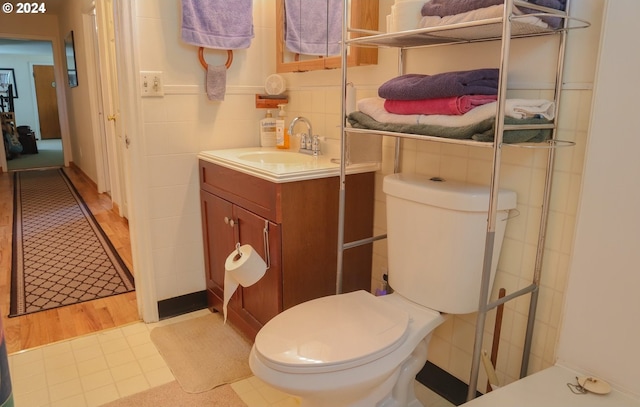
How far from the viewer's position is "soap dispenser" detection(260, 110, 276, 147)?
242 cm

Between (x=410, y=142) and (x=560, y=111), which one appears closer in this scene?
(x=560, y=111)

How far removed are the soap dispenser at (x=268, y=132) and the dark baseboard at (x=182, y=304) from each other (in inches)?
33.8

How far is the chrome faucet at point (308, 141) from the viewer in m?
2.15

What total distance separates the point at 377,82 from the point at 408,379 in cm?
110

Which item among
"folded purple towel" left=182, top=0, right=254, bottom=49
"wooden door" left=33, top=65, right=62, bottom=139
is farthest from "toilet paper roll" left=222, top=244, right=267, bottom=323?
"wooden door" left=33, top=65, right=62, bottom=139

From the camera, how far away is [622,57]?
110cm

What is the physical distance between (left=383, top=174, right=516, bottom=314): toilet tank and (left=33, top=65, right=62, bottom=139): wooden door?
410 inches

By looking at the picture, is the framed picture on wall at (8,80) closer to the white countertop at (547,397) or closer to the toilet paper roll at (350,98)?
the toilet paper roll at (350,98)

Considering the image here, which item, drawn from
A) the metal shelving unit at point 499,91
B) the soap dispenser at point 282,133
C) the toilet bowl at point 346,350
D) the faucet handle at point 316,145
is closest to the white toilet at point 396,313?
the toilet bowl at point 346,350

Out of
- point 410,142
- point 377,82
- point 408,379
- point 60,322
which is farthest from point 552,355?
point 60,322

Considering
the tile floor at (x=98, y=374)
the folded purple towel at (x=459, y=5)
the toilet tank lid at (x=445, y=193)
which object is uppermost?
the folded purple towel at (x=459, y=5)

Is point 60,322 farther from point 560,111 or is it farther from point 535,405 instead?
point 560,111

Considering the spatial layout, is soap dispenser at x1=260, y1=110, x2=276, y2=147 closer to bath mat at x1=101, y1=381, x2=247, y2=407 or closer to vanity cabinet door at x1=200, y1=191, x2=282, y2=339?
vanity cabinet door at x1=200, y1=191, x2=282, y2=339

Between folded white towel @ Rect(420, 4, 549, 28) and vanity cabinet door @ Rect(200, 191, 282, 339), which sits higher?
folded white towel @ Rect(420, 4, 549, 28)
